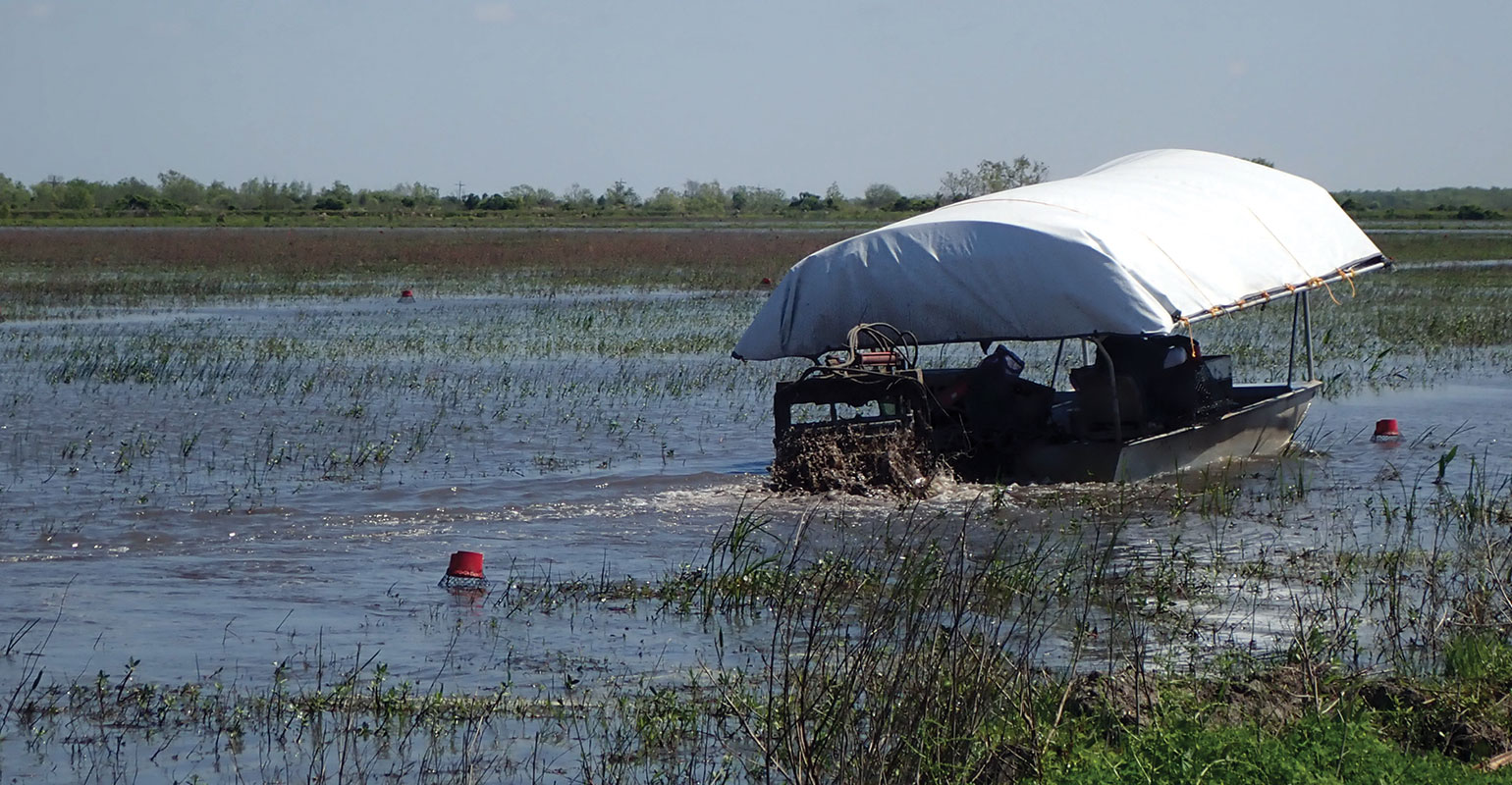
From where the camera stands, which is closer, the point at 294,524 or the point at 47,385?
the point at 294,524

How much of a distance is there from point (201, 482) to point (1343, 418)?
12282 millimetres

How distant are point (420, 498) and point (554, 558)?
247 centimetres

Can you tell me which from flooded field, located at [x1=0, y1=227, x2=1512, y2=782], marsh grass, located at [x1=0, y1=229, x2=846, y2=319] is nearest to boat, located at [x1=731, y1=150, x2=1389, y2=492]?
flooded field, located at [x1=0, y1=227, x2=1512, y2=782]

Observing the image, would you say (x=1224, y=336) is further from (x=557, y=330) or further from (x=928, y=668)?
(x=928, y=668)

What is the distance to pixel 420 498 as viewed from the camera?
41.3ft

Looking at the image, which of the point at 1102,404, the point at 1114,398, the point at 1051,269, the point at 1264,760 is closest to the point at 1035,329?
the point at 1051,269

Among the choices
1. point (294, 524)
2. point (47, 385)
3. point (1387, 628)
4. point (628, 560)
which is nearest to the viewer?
point (1387, 628)

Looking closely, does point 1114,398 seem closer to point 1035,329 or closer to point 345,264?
point 1035,329

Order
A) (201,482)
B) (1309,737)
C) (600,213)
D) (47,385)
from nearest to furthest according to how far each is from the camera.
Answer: (1309,737), (201,482), (47,385), (600,213)

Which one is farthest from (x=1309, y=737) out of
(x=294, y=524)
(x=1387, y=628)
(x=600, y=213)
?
(x=600, y=213)

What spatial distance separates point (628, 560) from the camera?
34.6 ft

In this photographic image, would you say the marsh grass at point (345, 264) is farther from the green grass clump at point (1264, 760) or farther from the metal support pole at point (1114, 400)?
the green grass clump at point (1264, 760)

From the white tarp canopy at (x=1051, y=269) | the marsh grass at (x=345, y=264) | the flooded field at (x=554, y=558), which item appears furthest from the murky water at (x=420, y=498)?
the marsh grass at (x=345, y=264)

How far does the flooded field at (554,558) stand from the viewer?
6.73 m
